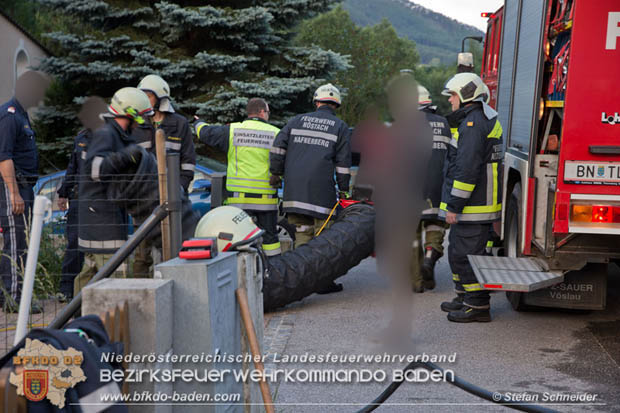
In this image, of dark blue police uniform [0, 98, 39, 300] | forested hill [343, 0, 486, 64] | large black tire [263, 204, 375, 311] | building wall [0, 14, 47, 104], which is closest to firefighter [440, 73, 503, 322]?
large black tire [263, 204, 375, 311]

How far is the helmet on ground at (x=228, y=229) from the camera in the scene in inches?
159

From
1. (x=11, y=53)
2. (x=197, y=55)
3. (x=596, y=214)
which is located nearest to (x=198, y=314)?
(x=596, y=214)

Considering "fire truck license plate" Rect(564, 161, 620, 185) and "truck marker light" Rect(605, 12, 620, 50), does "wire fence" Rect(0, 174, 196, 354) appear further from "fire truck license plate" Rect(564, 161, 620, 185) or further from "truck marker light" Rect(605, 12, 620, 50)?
"truck marker light" Rect(605, 12, 620, 50)

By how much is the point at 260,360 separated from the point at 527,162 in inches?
138

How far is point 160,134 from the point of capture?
11.9 ft

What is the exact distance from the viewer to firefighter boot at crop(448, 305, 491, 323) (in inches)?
245

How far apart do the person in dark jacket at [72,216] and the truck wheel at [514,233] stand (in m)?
3.80

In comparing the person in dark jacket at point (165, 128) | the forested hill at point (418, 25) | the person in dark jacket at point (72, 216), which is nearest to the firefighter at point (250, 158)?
the person in dark jacket at point (165, 128)

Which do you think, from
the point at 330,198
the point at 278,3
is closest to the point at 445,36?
the point at 278,3

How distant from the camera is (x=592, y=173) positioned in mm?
5156

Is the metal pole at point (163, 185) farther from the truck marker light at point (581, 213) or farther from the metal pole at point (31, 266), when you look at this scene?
the truck marker light at point (581, 213)

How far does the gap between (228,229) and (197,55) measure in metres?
12.0

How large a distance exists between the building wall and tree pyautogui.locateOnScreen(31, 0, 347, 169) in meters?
4.91

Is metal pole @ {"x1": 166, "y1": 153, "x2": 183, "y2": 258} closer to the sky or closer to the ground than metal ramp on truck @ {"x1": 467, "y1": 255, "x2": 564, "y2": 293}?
closer to the sky
